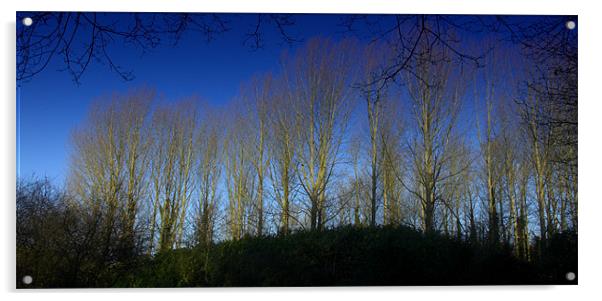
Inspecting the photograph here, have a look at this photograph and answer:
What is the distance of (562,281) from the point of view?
4129mm

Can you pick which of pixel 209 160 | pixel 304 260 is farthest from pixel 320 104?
pixel 304 260

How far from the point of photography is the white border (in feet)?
13.1

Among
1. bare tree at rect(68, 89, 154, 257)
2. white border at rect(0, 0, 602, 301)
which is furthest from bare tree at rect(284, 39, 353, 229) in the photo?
bare tree at rect(68, 89, 154, 257)

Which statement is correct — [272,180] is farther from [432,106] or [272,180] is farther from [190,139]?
[432,106]

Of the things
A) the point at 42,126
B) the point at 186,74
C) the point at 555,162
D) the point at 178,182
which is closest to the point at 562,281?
the point at 555,162

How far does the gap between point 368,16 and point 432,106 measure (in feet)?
3.21

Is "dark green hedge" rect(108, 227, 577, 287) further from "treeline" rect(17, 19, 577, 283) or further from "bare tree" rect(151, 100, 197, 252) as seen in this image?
"bare tree" rect(151, 100, 197, 252)

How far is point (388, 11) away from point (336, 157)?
133cm

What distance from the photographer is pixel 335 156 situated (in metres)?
4.31

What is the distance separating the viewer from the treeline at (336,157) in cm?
419

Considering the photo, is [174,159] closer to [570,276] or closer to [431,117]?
[431,117]

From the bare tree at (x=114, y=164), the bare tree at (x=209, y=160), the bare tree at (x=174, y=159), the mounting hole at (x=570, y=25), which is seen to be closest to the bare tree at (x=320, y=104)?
the bare tree at (x=209, y=160)

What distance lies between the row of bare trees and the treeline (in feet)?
0.03

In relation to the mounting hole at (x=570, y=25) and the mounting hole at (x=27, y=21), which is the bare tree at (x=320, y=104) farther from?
the mounting hole at (x=27, y=21)
